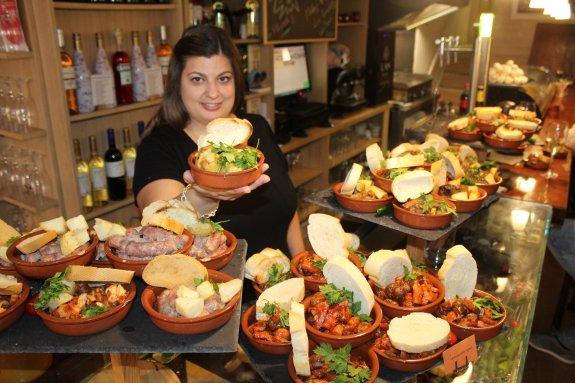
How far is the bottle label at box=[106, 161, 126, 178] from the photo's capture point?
2.76m

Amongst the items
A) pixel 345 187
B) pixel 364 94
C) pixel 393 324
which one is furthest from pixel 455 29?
pixel 393 324

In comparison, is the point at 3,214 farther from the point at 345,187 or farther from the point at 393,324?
the point at 393,324

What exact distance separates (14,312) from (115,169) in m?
1.96

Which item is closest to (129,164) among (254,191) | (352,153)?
(254,191)

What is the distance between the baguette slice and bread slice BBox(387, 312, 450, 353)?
2.08ft

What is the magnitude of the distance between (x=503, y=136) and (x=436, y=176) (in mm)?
924

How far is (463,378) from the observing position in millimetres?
1412

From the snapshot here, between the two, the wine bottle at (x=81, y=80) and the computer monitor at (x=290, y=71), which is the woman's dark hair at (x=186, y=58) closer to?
the wine bottle at (x=81, y=80)

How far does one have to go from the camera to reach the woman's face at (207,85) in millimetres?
1891

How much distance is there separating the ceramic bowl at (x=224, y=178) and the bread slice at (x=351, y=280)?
305 mm

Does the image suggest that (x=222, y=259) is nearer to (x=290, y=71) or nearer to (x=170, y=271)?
(x=170, y=271)

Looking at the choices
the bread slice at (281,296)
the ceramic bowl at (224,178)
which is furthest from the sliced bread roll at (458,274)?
the ceramic bowl at (224,178)

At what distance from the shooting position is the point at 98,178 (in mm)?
2744

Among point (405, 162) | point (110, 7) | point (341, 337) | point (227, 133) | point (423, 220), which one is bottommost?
point (341, 337)
